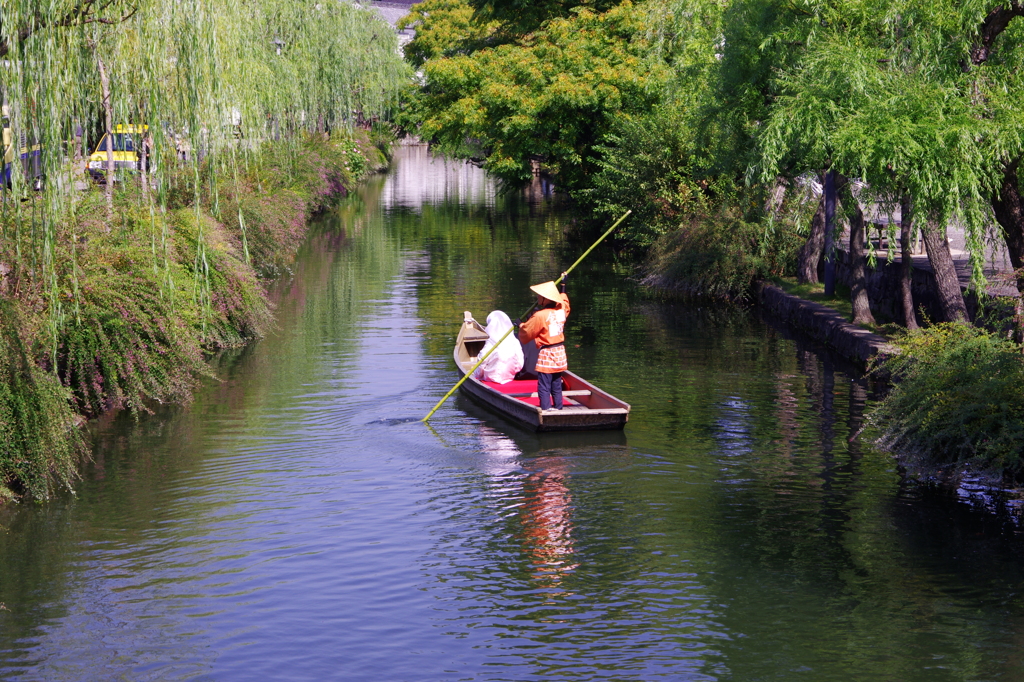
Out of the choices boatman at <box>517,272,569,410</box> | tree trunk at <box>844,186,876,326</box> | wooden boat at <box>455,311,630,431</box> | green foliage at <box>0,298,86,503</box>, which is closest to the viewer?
green foliage at <box>0,298,86,503</box>

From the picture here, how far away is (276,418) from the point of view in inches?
656

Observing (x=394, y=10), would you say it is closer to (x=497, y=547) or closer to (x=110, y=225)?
(x=110, y=225)

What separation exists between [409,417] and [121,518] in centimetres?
516

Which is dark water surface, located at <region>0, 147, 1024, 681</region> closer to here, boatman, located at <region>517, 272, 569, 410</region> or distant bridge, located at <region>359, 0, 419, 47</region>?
boatman, located at <region>517, 272, 569, 410</region>

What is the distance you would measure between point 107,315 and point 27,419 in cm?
365

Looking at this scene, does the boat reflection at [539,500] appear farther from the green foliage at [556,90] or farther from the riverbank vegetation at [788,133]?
the green foliage at [556,90]

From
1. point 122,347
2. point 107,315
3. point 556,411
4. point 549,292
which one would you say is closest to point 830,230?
point 549,292

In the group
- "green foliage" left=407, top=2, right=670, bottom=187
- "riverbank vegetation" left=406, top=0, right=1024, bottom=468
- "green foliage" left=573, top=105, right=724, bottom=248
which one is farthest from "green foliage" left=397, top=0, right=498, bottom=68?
"green foliage" left=573, top=105, right=724, bottom=248

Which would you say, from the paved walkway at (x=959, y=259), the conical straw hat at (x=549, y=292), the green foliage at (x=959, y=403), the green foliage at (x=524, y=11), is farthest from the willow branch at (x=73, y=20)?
the green foliage at (x=524, y=11)

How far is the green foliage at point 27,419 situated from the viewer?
11.9 meters

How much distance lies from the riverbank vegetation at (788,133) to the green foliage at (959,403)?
36 mm

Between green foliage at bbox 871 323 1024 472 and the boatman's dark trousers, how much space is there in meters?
4.05

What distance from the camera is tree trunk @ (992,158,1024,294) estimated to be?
14312 mm

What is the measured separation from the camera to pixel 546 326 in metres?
16.0
